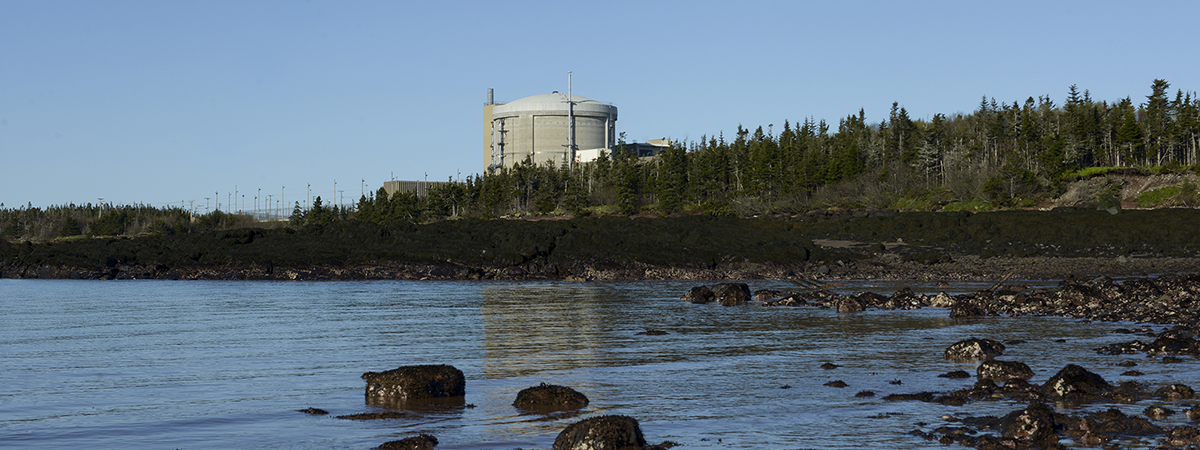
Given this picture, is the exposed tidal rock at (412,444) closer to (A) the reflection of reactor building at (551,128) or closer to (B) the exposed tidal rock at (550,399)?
(B) the exposed tidal rock at (550,399)

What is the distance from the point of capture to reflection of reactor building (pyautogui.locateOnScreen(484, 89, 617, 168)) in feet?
377

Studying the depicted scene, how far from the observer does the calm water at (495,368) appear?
34.9ft

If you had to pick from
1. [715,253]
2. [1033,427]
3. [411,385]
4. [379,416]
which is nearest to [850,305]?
[411,385]

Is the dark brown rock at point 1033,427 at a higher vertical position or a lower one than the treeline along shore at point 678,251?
lower

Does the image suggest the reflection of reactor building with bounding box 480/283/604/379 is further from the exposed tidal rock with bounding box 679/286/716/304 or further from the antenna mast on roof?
the antenna mast on roof

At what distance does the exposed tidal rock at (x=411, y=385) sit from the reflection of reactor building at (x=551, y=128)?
9961 cm

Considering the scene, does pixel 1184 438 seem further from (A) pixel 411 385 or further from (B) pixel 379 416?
(A) pixel 411 385

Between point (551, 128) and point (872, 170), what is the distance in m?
39.6

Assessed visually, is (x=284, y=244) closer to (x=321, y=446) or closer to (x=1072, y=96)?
(x=321, y=446)

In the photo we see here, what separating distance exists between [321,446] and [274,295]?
3080 centimetres

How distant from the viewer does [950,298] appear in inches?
1104

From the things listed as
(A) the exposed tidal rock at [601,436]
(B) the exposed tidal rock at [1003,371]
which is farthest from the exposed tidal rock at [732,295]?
(A) the exposed tidal rock at [601,436]

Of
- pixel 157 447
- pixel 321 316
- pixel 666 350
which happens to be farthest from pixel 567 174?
pixel 157 447

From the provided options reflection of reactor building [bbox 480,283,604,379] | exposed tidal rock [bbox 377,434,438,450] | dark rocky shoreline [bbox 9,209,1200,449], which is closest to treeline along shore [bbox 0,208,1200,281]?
dark rocky shoreline [bbox 9,209,1200,449]
